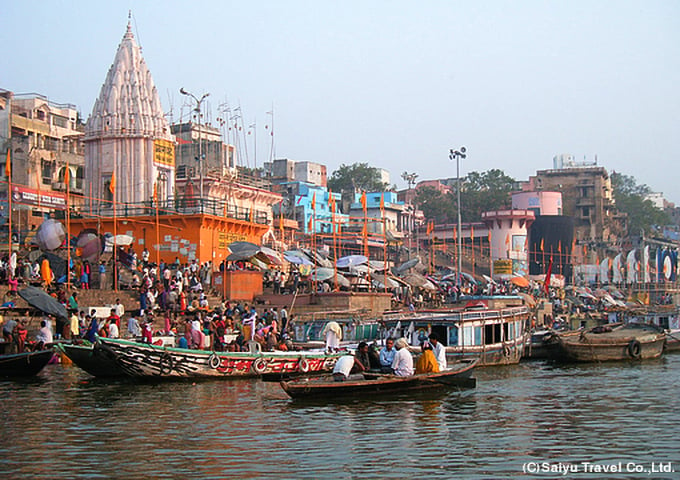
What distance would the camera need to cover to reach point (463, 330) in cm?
2214

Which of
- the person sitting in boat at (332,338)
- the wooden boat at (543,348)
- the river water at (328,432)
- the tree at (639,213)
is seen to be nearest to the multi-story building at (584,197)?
the tree at (639,213)

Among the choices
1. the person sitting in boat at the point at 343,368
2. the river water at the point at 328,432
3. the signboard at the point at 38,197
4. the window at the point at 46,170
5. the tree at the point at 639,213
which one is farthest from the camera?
the tree at the point at 639,213

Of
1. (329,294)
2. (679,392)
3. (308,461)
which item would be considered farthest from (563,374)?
(308,461)

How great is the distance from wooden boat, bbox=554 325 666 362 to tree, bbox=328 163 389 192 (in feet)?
151

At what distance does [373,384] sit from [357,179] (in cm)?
5765

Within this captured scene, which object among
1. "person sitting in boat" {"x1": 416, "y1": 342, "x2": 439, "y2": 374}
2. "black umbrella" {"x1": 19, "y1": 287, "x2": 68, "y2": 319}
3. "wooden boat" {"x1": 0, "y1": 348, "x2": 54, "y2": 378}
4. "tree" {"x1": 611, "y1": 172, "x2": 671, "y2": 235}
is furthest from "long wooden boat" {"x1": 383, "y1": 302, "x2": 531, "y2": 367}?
"tree" {"x1": 611, "y1": 172, "x2": 671, "y2": 235}

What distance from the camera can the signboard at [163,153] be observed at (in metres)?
37.2

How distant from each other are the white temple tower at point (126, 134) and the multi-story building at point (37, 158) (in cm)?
245

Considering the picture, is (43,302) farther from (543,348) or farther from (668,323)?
(668,323)

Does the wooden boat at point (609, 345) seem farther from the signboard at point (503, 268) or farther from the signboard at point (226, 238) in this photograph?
the signboard at point (503, 268)

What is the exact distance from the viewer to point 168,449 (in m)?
11.3

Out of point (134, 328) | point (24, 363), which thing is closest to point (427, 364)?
point (134, 328)

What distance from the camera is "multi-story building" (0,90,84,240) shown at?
38750 mm

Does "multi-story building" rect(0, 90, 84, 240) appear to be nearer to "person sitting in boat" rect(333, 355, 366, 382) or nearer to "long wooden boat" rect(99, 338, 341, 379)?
"long wooden boat" rect(99, 338, 341, 379)
